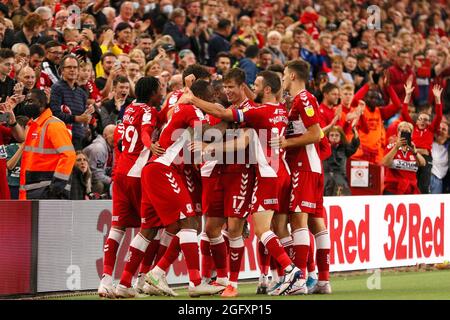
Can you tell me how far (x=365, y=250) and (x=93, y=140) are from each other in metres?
4.26

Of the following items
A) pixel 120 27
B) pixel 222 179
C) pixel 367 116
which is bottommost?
pixel 222 179

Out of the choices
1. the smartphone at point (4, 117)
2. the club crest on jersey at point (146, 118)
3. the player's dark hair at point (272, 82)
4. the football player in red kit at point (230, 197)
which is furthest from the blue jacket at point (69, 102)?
the player's dark hair at point (272, 82)

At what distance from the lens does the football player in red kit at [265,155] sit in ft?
38.0

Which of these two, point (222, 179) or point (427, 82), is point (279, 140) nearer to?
point (222, 179)

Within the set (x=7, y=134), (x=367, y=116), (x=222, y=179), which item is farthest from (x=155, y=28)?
(x=222, y=179)

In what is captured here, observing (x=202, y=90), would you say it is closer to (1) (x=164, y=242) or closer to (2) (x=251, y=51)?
(1) (x=164, y=242)

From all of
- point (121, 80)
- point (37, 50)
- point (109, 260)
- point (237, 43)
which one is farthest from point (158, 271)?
point (237, 43)

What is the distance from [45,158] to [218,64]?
529 cm

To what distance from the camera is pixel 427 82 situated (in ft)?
73.0

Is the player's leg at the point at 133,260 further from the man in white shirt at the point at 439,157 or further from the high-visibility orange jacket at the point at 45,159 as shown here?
the man in white shirt at the point at 439,157

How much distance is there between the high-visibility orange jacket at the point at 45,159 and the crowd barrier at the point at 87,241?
750 millimetres

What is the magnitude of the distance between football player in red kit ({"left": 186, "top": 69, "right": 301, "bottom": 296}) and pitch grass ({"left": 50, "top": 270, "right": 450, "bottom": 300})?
0.46 meters

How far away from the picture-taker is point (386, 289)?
513 inches

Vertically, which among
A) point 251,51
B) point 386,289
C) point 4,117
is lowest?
point 386,289
